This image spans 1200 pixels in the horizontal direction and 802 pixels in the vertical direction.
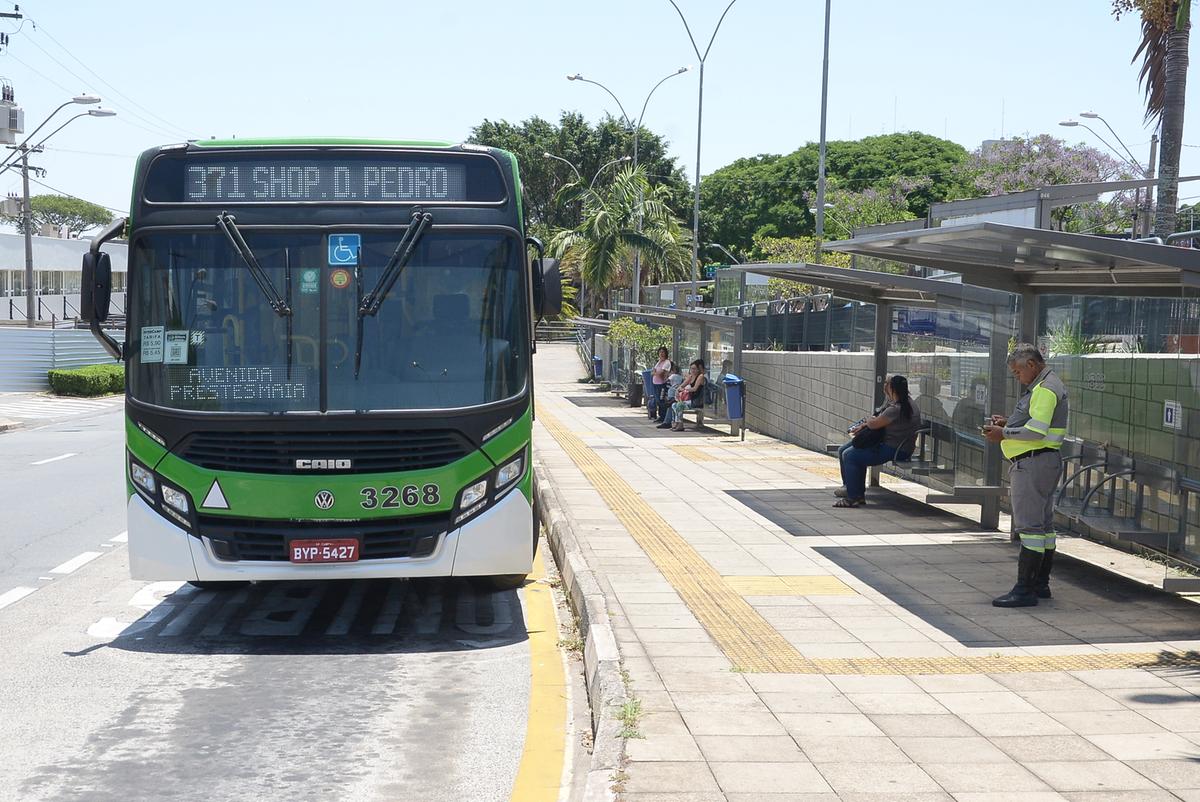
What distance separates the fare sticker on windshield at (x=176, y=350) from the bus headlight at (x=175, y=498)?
2.52ft

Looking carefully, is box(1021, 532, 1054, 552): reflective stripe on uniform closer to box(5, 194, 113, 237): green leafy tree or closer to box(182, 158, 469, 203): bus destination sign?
box(182, 158, 469, 203): bus destination sign

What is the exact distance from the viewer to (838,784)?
4953 millimetres

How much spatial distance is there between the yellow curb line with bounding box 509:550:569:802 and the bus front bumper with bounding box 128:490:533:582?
2.05 feet

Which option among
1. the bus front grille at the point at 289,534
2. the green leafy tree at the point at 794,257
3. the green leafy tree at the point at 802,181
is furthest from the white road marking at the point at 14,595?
the green leafy tree at the point at 802,181

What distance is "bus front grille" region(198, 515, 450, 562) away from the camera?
7.86 m

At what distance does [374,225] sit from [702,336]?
17971 mm

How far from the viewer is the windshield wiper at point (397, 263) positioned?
8016 millimetres

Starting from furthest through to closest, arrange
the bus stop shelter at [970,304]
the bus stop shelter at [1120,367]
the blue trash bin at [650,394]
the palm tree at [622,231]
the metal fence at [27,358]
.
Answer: the palm tree at [622,231] → the metal fence at [27,358] → the blue trash bin at [650,394] → the bus stop shelter at [970,304] → the bus stop shelter at [1120,367]

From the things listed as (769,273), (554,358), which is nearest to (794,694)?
(769,273)

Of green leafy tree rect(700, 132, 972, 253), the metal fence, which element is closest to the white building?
the metal fence

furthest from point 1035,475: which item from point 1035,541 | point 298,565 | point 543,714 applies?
point 298,565

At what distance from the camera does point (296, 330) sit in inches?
314

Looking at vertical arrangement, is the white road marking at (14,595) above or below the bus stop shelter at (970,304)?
below

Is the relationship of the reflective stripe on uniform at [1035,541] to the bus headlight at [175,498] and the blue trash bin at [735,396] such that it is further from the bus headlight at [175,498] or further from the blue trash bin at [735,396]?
the blue trash bin at [735,396]
